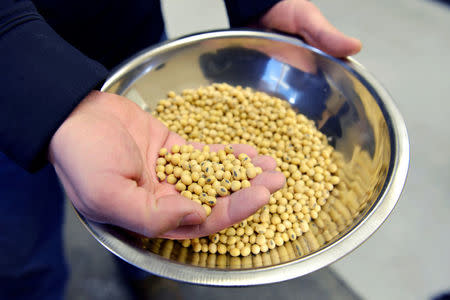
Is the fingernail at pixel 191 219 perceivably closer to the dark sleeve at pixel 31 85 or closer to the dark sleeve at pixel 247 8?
the dark sleeve at pixel 31 85

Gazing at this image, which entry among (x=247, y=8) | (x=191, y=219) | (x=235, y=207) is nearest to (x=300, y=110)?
(x=247, y=8)

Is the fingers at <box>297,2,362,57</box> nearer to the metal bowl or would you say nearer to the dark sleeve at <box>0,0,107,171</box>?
the metal bowl

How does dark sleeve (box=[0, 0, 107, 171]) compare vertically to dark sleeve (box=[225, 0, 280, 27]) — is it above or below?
below

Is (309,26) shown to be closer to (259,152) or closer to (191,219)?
(259,152)

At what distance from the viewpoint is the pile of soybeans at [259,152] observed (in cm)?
Result: 83

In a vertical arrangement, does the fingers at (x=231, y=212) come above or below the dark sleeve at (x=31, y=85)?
below

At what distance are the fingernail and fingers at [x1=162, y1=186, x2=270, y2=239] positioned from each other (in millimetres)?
64

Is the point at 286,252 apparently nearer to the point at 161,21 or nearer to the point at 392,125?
the point at 392,125

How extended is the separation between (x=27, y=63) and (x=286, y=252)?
67cm

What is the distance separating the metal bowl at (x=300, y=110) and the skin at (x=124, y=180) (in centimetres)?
7

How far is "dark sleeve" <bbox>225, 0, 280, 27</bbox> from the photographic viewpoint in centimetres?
111

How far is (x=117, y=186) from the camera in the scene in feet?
2.06

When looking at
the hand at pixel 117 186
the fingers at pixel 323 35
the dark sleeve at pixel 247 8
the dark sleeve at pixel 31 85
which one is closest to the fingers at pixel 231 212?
the hand at pixel 117 186

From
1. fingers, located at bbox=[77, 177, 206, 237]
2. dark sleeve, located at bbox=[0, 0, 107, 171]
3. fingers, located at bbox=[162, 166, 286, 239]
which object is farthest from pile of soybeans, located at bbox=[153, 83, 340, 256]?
dark sleeve, located at bbox=[0, 0, 107, 171]
